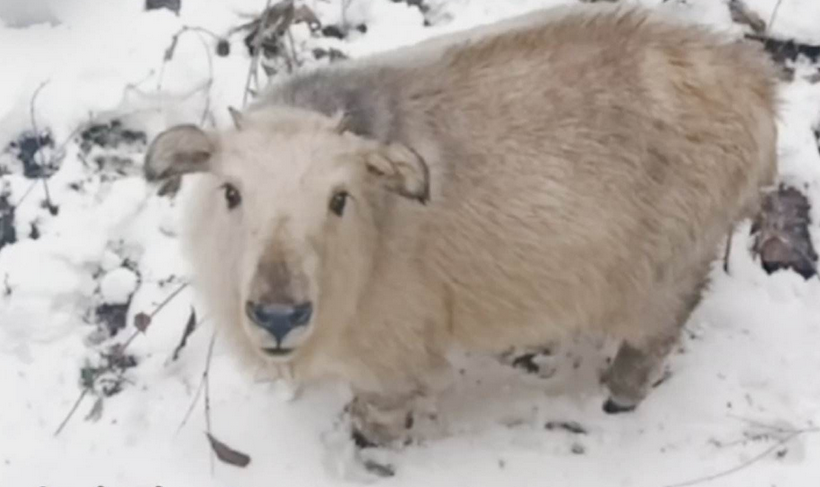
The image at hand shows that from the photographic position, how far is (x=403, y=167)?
4.23 meters

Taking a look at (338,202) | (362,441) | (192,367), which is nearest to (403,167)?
(338,202)

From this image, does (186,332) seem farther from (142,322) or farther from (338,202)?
(338,202)

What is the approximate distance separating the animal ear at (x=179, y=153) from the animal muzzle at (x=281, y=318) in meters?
0.57

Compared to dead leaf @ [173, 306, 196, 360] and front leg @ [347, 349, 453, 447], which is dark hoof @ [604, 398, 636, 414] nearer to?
front leg @ [347, 349, 453, 447]

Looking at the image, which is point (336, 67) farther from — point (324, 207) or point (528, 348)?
point (528, 348)

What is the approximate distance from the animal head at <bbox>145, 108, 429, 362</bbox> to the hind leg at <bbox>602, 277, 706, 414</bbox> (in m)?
1.02

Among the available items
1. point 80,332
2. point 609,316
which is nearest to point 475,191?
point 609,316

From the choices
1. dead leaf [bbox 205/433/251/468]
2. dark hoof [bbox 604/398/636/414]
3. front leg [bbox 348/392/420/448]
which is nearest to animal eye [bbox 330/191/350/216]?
front leg [bbox 348/392/420/448]

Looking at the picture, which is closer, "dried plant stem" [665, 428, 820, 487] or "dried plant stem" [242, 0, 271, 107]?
"dried plant stem" [665, 428, 820, 487]

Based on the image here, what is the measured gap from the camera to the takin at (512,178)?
4.44 m

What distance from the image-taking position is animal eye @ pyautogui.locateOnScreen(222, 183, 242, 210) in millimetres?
4145

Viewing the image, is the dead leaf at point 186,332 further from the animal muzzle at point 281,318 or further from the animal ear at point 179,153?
the animal muzzle at point 281,318

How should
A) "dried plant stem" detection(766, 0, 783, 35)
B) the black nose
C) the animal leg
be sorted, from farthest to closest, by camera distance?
1. "dried plant stem" detection(766, 0, 783, 35)
2. the animal leg
3. the black nose

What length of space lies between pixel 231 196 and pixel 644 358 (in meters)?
1.61
